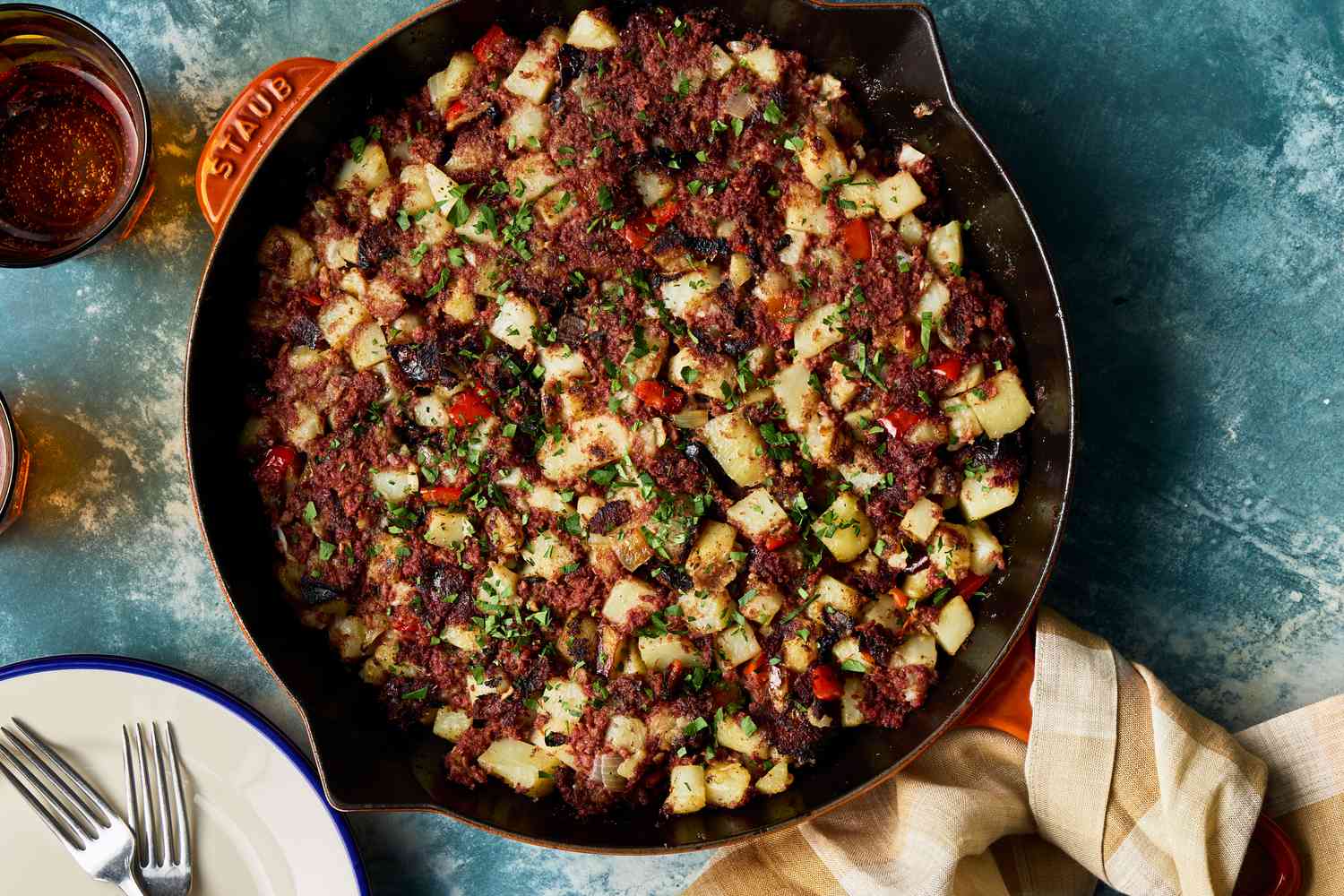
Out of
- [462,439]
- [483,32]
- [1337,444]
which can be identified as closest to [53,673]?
[462,439]

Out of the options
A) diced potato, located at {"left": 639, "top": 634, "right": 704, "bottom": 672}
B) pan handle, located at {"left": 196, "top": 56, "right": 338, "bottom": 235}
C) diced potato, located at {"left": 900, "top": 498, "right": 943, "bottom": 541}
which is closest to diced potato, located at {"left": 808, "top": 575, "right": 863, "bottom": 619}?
diced potato, located at {"left": 900, "top": 498, "right": 943, "bottom": 541}

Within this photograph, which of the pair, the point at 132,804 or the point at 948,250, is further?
the point at 132,804

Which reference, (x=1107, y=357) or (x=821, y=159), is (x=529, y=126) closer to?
(x=821, y=159)

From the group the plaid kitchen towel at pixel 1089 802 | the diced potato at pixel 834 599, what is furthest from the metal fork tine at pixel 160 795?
the diced potato at pixel 834 599

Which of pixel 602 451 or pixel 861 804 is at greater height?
pixel 602 451

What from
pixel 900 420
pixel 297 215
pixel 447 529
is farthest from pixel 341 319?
pixel 900 420

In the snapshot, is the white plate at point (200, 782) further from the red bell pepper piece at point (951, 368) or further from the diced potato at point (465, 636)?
the red bell pepper piece at point (951, 368)

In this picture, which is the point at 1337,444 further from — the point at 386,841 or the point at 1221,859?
the point at 386,841
